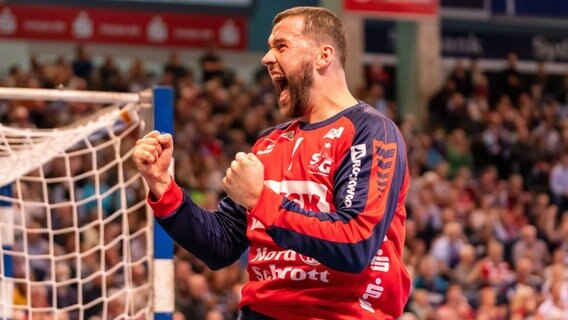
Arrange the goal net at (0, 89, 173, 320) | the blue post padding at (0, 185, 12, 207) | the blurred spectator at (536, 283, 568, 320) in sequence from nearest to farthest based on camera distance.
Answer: the goal net at (0, 89, 173, 320), the blue post padding at (0, 185, 12, 207), the blurred spectator at (536, 283, 568, 320)

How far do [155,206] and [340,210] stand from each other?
2.42 ft

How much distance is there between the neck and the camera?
4418mm

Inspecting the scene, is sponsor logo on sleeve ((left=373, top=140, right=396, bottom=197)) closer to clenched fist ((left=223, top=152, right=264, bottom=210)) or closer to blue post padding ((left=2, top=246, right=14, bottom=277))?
clenched fist ((left=223, top=152, right=264, bottom=210))

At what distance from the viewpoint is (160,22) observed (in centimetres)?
1981

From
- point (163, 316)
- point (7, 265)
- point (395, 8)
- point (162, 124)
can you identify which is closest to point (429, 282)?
point (395, 8)

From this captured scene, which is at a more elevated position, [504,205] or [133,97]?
[133,97]

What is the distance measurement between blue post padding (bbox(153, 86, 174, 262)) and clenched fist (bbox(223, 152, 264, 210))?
1.79 metres

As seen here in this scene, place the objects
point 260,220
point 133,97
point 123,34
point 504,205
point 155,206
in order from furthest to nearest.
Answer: point 123,34 → point 504,205 → point 133,97 → point 155,206 → point 260,220

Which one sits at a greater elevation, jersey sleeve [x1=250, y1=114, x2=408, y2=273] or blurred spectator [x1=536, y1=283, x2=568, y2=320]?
jersey sleeve [x1=250, y1=114, x2=408, y2=273]

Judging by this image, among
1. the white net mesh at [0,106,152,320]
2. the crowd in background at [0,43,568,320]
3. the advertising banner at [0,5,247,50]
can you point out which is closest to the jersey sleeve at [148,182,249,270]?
the white net mesh at [0,106,152,320]

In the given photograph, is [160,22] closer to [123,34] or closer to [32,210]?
[123,34]

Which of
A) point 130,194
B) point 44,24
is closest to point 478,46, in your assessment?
point 44,24

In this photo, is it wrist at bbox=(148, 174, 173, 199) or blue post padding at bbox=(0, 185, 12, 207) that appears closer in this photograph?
wrist at bbox=(148, 174, 173, 199)

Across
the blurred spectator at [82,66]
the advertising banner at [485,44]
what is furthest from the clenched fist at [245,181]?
the advertising banner at [485,44]
